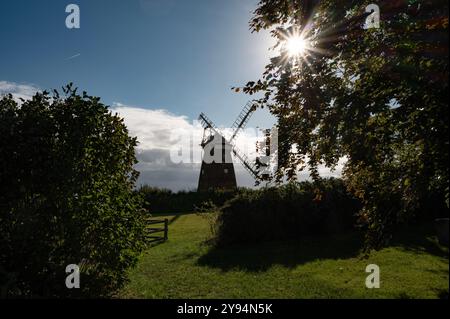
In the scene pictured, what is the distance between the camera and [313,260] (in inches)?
515

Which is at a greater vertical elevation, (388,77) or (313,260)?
(388,77)

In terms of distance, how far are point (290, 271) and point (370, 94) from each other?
7726mm

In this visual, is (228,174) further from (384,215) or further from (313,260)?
A: (384,215)

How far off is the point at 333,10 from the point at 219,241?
13.1 meters

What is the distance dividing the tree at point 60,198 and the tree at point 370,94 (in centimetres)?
422

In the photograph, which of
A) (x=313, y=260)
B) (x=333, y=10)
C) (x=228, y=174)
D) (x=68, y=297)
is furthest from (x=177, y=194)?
(x=333, y=10)

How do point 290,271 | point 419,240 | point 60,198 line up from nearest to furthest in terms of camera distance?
point 60,198 < point 290,271 < point 419,240

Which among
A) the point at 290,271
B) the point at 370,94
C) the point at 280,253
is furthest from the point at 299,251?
the point at 370,94

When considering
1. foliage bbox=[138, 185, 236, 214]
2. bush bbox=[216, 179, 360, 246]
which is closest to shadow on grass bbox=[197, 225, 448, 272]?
bush bbox=[216, 179, 360, 246]

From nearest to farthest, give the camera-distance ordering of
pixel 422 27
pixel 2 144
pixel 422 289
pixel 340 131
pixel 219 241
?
pixel 422 27 → pixel 340 131 → pixel 2 144 → pixel 422 289 → pixel 219 241

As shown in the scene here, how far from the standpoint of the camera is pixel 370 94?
5.59 metres

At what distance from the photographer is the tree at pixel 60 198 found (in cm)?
721

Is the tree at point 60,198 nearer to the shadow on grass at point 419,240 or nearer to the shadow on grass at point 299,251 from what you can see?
the shadow on grass at point 299,251

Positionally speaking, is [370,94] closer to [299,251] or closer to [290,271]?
[290,271]
